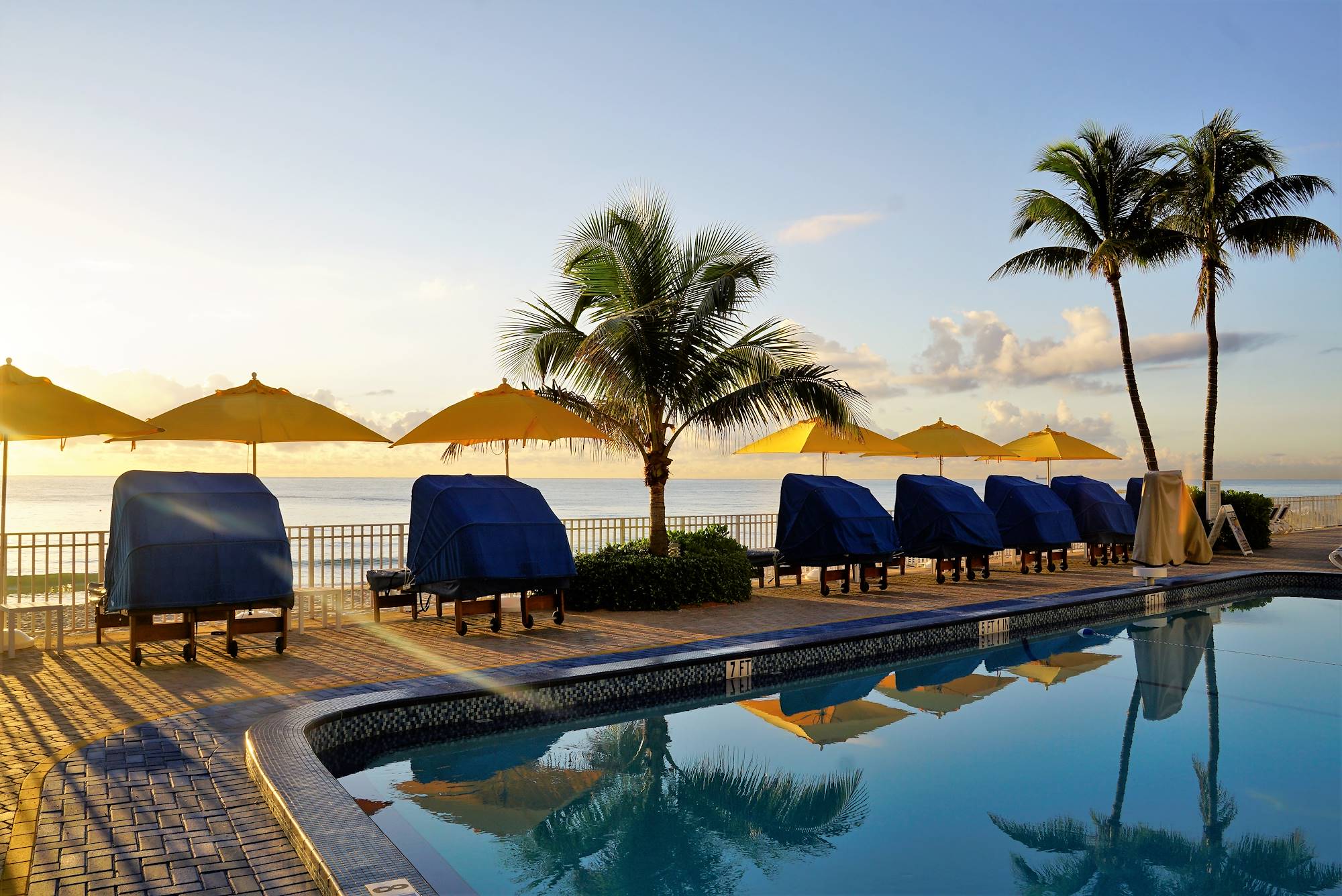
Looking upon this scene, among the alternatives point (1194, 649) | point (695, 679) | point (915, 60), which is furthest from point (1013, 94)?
point (695, 679)

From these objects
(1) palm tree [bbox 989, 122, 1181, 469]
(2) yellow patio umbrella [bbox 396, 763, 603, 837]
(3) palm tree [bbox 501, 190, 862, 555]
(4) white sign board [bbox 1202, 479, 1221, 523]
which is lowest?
(2) yellow patio umbrella [bbox 396, 763, 603, 837]

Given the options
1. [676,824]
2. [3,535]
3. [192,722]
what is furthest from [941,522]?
[3,535]

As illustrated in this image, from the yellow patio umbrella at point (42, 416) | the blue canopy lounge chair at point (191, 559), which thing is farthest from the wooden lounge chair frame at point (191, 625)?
the yellow patio umbrella at point (42, 416)

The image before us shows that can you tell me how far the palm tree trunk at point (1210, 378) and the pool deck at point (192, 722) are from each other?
38.1ft

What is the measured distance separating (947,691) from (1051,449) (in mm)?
14035

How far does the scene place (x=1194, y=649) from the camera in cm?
1158

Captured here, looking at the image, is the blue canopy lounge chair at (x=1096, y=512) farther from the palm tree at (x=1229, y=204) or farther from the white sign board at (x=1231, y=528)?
the palm tree at (x=1229, y=204)

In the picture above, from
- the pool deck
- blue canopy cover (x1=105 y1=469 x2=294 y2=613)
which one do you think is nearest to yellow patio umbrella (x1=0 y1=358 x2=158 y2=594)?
blue canopy cover (x1=105 y1=469 x2=294 y2=613)

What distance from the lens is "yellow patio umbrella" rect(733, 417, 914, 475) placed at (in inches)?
693

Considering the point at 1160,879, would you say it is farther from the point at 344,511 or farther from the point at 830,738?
the point at 344,511

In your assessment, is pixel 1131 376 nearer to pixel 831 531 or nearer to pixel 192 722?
pixel 831 531

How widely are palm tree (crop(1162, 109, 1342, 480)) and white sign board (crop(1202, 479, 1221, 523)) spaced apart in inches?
18.8

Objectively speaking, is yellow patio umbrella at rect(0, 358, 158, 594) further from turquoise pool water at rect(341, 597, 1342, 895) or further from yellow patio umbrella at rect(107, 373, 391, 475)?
turquoise pool water at rect(341, 597, 1342, 895)

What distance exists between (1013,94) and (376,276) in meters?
10.8
